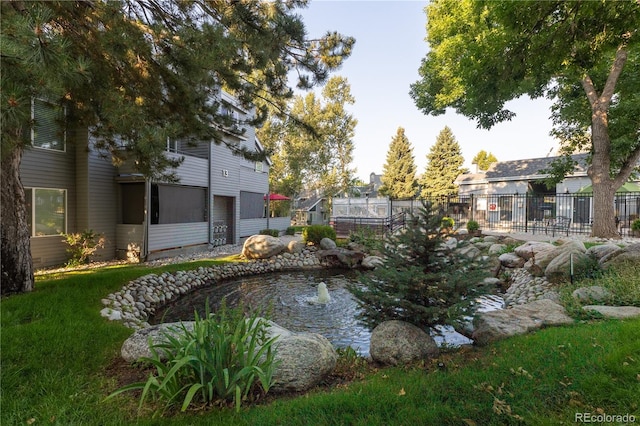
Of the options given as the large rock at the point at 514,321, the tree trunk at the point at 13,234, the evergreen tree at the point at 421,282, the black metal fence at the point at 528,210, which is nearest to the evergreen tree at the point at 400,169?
the black metal fence at the point at 528,210

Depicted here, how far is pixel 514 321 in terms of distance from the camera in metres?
4.17

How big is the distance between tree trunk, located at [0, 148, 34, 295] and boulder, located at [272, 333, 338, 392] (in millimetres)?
5144

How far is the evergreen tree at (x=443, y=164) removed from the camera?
94.9 feet

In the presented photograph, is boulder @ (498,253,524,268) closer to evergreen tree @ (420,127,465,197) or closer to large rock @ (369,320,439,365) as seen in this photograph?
large rock @ (369,320,439,365)

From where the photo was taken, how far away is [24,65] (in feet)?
9.55

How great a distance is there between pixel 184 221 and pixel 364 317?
397 inches

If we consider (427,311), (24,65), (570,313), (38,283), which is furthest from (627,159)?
(38,283)

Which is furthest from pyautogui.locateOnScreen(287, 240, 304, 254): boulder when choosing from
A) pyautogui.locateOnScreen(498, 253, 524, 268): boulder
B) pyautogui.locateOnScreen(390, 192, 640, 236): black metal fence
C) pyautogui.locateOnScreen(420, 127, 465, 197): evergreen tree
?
→ pyautogui.locateOnScreen(420, 127, 465, 197): evergreen tree

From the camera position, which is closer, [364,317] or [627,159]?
[364,317]

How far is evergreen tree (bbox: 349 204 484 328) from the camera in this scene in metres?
3.67

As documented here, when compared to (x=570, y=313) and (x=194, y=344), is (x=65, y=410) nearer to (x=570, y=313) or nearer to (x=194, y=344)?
(x=194, y=344)

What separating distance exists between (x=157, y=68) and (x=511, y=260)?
9944mm

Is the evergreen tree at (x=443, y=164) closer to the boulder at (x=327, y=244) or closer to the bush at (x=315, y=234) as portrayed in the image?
the bush at (x=315, y=234)

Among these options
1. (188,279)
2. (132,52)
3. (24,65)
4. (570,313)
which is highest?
(132,52)
